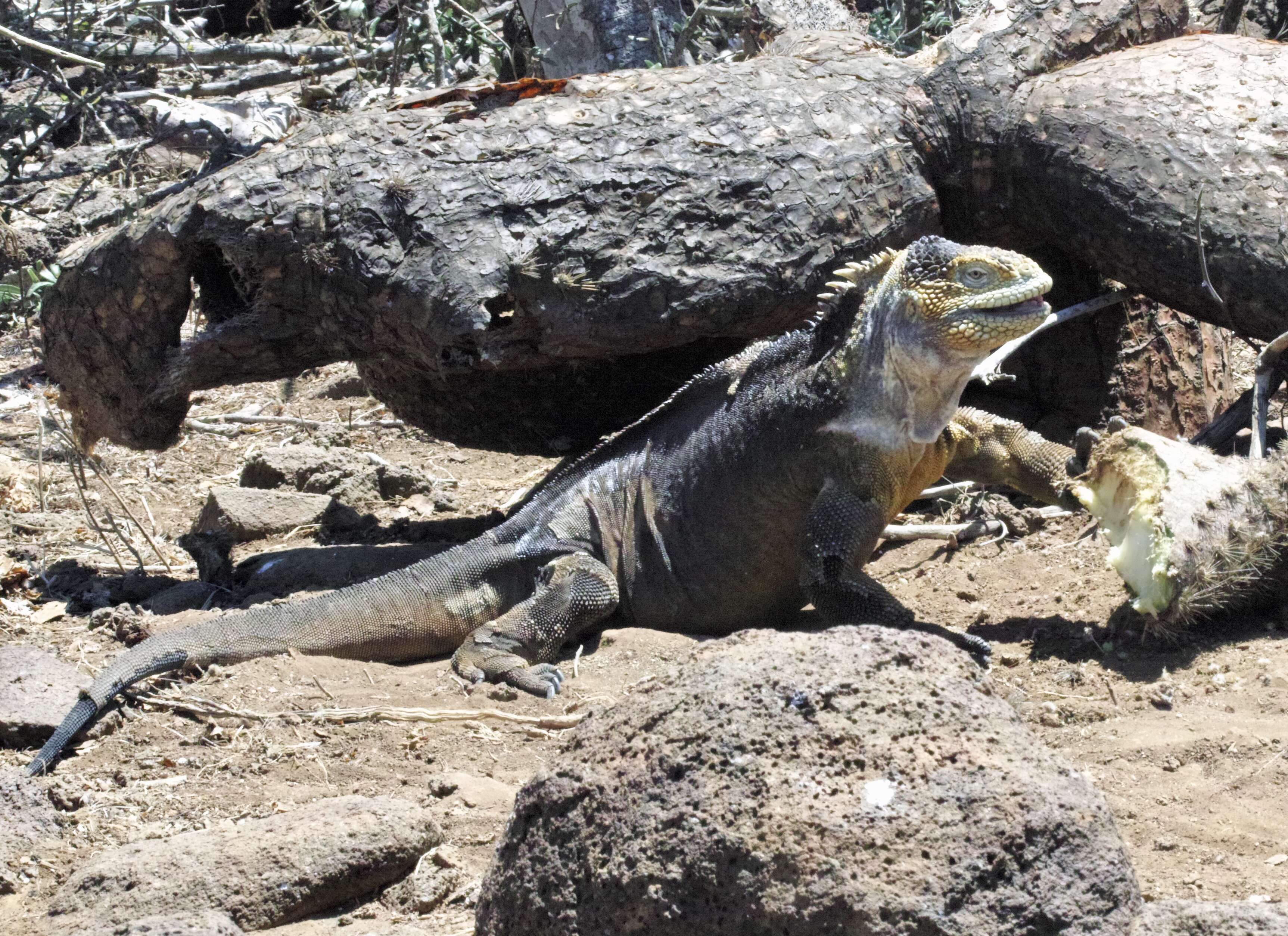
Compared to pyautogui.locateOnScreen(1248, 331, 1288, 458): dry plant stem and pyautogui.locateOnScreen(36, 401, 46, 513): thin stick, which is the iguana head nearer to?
pyautogui.locateOnScreen(1248, 331, 1288, 458): dry plant stem

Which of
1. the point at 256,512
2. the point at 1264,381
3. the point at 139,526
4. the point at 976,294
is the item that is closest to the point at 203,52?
the point at 256,512

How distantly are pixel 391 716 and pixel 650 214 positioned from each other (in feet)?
7.74

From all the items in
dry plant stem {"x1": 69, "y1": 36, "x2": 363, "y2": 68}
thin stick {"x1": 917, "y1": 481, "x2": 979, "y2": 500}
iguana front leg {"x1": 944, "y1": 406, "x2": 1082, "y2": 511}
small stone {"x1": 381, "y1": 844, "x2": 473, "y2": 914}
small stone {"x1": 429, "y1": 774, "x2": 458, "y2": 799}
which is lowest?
thin stick {"x1": 917, "y1": 481, "x2": 979, "y2": 500}

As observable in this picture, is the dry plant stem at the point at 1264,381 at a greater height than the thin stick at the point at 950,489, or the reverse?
the dry plant stem at the point at 1264,381

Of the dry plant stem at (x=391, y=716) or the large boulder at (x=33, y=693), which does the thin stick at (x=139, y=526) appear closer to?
the large boulder at (x=33, y=693)

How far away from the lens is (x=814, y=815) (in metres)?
2.37

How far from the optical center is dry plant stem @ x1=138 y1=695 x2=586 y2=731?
15.5 ft

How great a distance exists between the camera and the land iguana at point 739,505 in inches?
188

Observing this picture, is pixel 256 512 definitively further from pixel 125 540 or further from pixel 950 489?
pixel 950 489

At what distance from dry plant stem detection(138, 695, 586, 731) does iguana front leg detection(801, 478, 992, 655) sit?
0.94 m

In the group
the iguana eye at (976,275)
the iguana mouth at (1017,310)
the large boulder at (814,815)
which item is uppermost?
the iguana eye at (976,275)

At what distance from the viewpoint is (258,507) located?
706cm

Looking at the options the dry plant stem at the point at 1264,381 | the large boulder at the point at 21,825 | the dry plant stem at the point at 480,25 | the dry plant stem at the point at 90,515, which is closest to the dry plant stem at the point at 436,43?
the dry plant stem at the point at 480,25

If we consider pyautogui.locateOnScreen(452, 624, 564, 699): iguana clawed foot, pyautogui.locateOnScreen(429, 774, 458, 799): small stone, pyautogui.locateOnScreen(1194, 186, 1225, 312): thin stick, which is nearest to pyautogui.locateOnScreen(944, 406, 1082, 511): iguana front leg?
pyautogui.locateOnScreen(1194, 186, 1225, 312): thin stick
